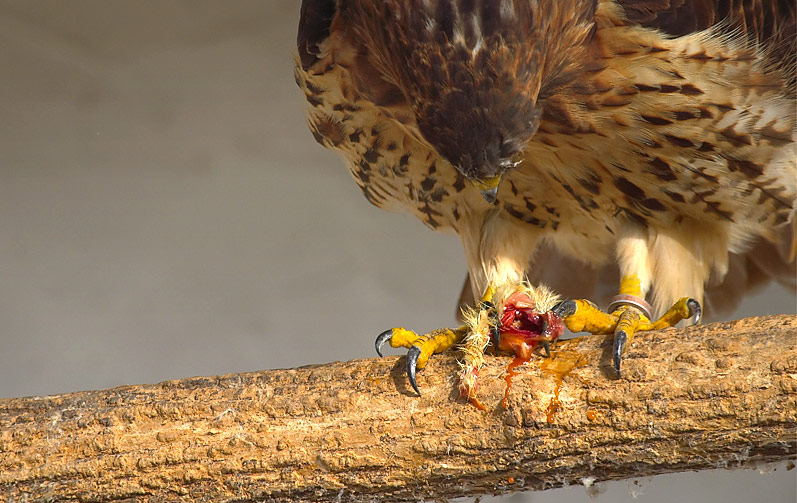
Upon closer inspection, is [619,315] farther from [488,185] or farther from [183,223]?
[183,223]

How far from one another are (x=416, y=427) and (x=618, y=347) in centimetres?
48

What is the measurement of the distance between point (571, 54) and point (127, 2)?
2.49 meters

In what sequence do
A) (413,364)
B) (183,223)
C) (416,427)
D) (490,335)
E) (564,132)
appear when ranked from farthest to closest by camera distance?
1. (183,223)
2. (564,132)
3. (490,335)
4. (413,364)
5. (416,427)

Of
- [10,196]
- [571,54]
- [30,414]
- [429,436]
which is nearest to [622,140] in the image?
[571,54]

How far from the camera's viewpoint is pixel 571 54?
2.18m

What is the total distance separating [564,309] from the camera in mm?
2312

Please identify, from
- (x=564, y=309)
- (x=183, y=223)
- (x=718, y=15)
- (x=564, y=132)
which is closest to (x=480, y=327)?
(x=564, y=309)

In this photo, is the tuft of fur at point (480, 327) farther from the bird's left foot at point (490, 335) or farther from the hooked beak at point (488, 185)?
the hooked beak at point (488, 185)

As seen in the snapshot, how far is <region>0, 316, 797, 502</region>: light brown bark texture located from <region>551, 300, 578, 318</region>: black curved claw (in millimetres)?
198

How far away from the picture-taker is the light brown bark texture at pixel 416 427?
1.83 metres

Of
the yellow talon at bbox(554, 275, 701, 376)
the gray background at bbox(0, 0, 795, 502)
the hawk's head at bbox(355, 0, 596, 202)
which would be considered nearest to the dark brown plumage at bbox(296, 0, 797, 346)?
the hawk's head at bbox(355, 0, 596, 202)

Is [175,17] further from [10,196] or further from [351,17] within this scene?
[351,17]

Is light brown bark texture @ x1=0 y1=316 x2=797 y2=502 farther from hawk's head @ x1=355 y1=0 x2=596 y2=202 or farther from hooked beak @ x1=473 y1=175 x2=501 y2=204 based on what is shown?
hawk's head @ x1=355 y1=0 x2=596 y2=202

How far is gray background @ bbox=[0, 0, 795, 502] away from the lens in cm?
409
